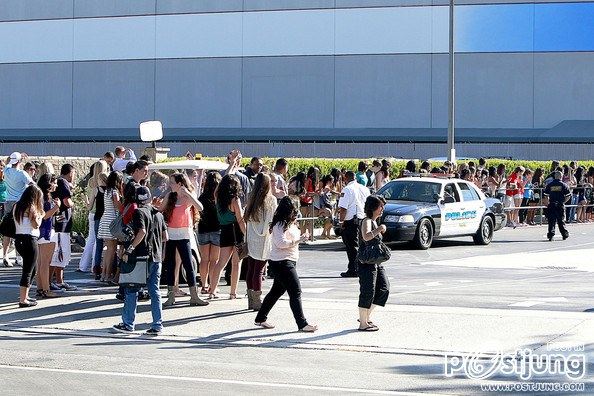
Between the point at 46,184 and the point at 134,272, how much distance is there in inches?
123

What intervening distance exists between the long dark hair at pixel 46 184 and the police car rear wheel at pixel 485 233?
1278 cm

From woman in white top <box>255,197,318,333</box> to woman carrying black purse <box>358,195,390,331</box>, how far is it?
0.63 m

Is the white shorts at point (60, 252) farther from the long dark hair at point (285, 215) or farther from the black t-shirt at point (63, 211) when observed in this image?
the long dark hair at point (285, 215)

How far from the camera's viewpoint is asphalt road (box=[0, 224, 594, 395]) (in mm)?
9789

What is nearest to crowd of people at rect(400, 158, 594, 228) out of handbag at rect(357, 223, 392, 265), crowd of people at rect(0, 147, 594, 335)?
crowd of people at rect(0, 147, 594, 335)

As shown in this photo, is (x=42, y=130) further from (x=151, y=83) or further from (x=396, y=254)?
(x=396, y=254)

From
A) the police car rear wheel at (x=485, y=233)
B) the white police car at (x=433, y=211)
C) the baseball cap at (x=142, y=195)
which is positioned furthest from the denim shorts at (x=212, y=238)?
the police car rear wheel at (x=485, y=233)

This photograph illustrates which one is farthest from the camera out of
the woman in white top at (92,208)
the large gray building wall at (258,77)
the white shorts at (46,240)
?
the large gray building wall at (258,77)

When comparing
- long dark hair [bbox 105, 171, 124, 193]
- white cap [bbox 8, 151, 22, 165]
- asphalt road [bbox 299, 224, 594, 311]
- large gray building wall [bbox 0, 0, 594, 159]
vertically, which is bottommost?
asphalt road [bbox 299, 224, 594, 311]

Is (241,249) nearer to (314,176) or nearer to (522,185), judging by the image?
(314,176)

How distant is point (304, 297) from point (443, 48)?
3587cm

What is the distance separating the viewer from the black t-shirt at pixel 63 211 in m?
16.2

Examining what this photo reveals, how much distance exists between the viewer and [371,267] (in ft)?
42.4

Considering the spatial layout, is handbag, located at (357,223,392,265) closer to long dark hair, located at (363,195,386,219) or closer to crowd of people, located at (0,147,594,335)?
crowd of people, located at (0,147,594,335)
